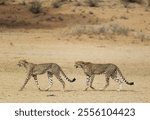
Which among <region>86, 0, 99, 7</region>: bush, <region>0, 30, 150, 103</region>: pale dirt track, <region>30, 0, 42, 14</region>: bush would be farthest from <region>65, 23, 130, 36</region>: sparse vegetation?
<region>86, 0, 99, 7</region>: bush

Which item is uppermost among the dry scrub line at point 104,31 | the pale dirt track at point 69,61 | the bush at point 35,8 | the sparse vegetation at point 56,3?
the pale dirt track at point 69,61

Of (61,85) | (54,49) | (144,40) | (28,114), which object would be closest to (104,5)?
(144,40)

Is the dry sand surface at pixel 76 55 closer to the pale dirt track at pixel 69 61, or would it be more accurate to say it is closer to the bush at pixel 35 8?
the pale dirt track at pixel 69 61

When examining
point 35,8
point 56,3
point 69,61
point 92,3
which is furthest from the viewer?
point 56,3

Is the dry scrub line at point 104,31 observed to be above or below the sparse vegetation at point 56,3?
above

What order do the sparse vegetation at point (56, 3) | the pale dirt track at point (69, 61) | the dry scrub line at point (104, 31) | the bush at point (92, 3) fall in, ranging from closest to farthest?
the pale dirt track at point (69, 61) < the dry scrub line at point (104, 31) < the sparse vegetation at point (56, 3) < the bush at point (92, 3)

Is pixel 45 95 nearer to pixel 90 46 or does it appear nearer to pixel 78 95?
pixel 78 95

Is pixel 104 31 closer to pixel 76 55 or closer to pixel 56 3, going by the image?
pixel 76 55

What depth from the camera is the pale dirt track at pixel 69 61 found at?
16281 mm

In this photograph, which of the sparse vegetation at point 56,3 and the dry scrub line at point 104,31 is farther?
the sparse vegetation at point 56,3

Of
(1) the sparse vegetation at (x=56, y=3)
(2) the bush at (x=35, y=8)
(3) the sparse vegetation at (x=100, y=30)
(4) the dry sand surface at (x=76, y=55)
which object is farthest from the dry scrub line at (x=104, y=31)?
(1) the sparse vegetation at (x=56, y=3)

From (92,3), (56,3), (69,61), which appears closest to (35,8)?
(56,3)

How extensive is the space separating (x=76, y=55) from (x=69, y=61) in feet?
4.31

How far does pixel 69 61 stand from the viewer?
2320cm
